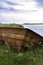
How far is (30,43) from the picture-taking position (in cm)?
1105

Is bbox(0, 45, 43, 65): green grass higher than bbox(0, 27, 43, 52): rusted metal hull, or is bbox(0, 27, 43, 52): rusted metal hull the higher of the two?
bbox(0, 27, 43, 52): rusted metal hull

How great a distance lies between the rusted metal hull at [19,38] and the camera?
1070 centimetres

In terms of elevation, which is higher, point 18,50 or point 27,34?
point 27,34

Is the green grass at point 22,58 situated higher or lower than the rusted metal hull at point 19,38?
lower

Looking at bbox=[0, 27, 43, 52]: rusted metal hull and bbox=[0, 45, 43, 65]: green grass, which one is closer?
bbox=[0, 45, 43, 65]: green grass

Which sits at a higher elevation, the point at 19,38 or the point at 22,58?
the point at 19,38

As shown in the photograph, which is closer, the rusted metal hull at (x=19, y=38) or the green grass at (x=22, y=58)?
the green grass at (x=22, y=58)

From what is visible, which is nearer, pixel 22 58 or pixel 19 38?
pixel 22 58

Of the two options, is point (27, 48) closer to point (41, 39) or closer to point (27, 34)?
point (27, 34)

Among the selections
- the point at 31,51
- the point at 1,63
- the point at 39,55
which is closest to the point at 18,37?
the point at 31,51

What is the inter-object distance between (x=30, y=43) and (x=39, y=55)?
1634mm

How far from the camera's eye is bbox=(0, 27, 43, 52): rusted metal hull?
35.1 ft

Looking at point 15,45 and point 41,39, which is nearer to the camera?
point 15,45

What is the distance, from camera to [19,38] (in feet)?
35.6
